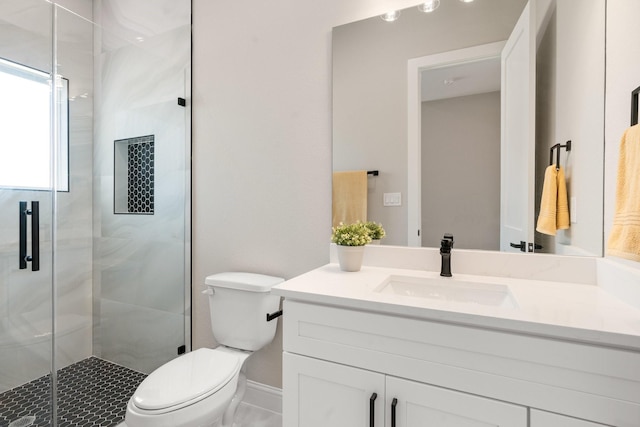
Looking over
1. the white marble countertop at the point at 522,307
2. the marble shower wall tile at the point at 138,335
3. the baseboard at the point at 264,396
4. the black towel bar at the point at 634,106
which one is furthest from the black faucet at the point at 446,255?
the marble shower wall tile at the point at 138,335

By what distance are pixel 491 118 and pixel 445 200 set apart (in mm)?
380

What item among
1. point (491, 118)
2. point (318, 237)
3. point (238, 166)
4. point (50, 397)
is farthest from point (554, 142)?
point (50, 397)

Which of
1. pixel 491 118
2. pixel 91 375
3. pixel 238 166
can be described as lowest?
pixel 91 375

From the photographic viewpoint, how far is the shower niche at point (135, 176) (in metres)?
2.03

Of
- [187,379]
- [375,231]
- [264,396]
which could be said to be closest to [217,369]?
[187,379]

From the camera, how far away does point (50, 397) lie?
5.35 ft

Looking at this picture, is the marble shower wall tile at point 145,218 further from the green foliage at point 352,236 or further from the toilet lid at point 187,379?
the green foliage at point 352,236

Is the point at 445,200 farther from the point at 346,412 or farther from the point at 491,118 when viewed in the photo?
the point at 346,412

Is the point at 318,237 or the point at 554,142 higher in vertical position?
the point at 554,142

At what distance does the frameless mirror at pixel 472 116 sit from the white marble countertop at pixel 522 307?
22cm

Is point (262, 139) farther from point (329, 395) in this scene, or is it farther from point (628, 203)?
point (628, 203)

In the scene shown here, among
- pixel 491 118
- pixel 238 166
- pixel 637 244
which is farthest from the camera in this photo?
pixel 238 166

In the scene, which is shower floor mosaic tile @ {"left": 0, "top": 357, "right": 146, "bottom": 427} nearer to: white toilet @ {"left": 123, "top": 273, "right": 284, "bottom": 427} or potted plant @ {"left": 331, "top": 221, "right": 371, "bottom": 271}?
white toilet @ {"left": 123, "top": 273, "right": 284, "bottom": 427}

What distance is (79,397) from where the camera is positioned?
1796mm
